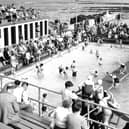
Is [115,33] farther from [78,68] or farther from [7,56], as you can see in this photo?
[7,56]

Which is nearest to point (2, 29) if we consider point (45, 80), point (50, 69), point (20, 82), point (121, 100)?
point (50, 69)

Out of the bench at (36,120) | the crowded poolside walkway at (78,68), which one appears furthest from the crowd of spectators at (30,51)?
the bench at (36,120)

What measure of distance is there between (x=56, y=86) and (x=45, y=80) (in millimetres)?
1299

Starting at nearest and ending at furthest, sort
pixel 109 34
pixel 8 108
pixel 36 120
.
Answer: pixel 8 108
pixel 36 120
pixel 109 34

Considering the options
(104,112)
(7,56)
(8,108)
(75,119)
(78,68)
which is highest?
(75,119)

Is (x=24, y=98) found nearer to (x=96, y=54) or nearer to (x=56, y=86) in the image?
(x=56, y=86)

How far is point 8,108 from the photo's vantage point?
7.03m

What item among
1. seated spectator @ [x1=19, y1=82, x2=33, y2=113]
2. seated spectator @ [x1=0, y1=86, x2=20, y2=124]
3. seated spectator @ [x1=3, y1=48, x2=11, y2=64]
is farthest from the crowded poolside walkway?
seated spectator @ [x1=0, y1=86, x2=20, y2=124]

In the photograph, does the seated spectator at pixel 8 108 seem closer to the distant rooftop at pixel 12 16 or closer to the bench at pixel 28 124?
the bench at pixel 28 124

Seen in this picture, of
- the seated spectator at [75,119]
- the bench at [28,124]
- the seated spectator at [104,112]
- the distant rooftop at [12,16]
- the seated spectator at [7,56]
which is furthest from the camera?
the distant rooftop at [12,16]

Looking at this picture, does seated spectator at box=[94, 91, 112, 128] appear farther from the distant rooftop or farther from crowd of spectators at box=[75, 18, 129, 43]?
crowd of spectators at box=[75, 18, 129, 43]

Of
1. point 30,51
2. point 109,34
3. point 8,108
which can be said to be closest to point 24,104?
point 8,108

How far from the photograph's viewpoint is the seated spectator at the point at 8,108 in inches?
275

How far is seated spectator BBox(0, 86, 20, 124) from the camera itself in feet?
22.9
